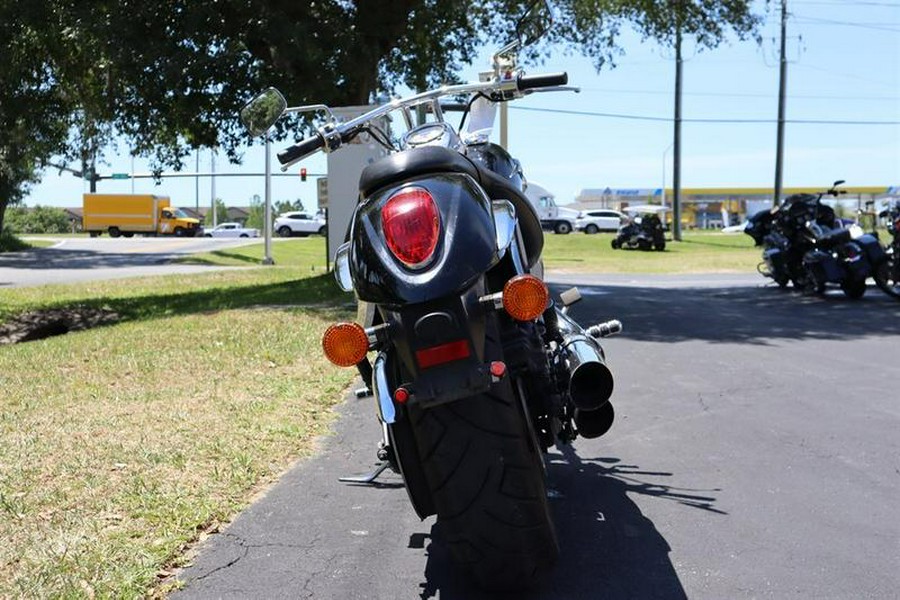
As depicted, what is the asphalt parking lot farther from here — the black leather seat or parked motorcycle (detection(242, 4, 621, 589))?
the black leather seat

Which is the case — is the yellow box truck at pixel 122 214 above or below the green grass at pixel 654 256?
above

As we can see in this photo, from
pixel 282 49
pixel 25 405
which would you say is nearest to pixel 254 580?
pixel 25 405

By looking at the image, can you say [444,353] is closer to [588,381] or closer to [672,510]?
[588,381]

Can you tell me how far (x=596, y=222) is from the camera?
61969 mm

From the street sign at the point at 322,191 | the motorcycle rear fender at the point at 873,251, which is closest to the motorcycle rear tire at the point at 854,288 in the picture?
the motorcycle rear fender at the point at 873,251

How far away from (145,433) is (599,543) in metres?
3.15

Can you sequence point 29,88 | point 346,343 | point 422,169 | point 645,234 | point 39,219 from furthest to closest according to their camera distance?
point 39,219 → point 645,234 → point 29,88 → point 422,169 → point 346,343

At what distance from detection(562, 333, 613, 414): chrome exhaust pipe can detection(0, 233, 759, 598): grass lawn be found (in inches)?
66.3

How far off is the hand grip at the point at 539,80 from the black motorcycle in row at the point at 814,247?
1101 centimetres

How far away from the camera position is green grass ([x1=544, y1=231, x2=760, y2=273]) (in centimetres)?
2666

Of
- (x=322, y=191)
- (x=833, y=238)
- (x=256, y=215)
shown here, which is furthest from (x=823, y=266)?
(x=256, y=215)

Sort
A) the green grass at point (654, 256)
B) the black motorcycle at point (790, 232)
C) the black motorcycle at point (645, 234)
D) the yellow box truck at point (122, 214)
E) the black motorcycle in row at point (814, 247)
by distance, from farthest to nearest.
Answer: the yellow box truck at point (122, 214) → the black motorcycle at point (645, 234) → the green grass at point (654, 256) → the black motorcycle at point (790, 232) → the black motorcycle in row at point (814, 247)

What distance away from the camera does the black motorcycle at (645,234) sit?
125 ft

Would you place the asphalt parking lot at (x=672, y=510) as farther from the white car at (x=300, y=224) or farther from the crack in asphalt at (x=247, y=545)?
the white car at (x=300, y=224)
